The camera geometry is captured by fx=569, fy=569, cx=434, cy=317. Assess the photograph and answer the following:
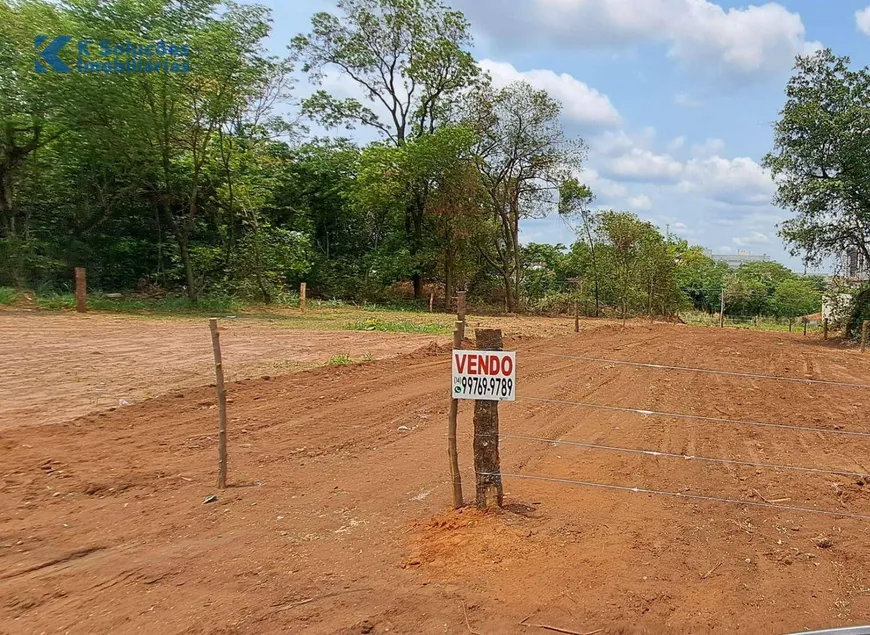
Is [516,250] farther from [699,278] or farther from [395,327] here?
[699,278]

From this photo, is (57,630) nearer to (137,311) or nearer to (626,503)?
(626,503)

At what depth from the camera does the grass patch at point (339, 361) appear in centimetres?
1006

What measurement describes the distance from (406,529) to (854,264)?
767 inches

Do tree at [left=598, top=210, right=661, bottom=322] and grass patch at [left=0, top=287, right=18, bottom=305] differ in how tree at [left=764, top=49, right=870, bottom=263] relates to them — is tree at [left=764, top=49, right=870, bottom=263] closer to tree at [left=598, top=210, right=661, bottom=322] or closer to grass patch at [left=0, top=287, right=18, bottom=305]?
tree at [left=598, top=210, right=661, bottom=322]

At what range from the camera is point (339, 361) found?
33.6 feet

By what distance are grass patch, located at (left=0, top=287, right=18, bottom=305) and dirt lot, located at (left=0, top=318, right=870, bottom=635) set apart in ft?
40.4

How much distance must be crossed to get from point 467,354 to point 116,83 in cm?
1700

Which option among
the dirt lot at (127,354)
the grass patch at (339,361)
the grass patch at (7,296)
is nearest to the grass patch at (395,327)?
the dirt lot at (127,354)

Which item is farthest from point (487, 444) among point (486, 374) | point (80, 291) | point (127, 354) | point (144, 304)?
point (144, 304)

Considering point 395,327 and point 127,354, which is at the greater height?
point 395,327

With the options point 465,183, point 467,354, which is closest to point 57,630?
point 467,354

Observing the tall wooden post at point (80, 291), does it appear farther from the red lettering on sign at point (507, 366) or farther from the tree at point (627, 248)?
the tree at point (627, 248)

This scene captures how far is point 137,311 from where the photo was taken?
17484 mm

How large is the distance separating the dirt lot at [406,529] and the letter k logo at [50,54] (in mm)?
13734
